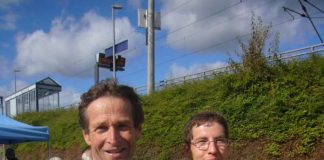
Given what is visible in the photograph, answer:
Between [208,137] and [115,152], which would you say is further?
[208,137]

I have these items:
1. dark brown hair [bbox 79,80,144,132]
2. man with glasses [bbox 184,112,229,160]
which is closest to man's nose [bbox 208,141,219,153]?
man with glasses [bbox 184,112,229,160]

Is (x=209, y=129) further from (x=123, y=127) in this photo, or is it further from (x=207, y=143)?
(x=123, y=127)

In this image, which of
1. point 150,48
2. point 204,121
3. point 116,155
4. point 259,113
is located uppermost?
point 150,48

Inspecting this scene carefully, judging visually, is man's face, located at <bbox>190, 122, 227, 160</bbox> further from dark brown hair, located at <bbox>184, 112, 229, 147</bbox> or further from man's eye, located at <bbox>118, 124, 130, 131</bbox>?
man's eye, located at <bbox>118, 124, 130, 131</bbox>

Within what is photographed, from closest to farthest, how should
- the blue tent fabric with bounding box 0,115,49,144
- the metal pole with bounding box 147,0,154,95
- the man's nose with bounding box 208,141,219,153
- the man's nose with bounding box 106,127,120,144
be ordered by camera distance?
the man's nose with bounding box 106,127,120,144 < the man's nose with bounding box 208,141,219,153 < the blue tent fabric with bounding box 0,115,49,144 < the metal pole with bounding box 147,0,154,95

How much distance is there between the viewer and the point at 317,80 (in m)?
10.6

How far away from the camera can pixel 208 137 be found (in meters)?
2.32

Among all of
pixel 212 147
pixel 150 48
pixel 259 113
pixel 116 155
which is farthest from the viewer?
pixel 150 48

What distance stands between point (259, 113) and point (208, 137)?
9093 millimetres

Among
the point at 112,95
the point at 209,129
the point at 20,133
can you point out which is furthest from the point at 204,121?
the point at 20,133

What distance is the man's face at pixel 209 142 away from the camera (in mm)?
2289

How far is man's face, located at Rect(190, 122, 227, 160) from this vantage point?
2.29 meters

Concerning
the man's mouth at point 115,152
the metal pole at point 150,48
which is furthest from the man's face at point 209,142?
the metal pole at point 150,48

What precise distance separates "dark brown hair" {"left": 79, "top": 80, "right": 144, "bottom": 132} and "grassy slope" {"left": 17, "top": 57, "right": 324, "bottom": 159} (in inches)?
332
